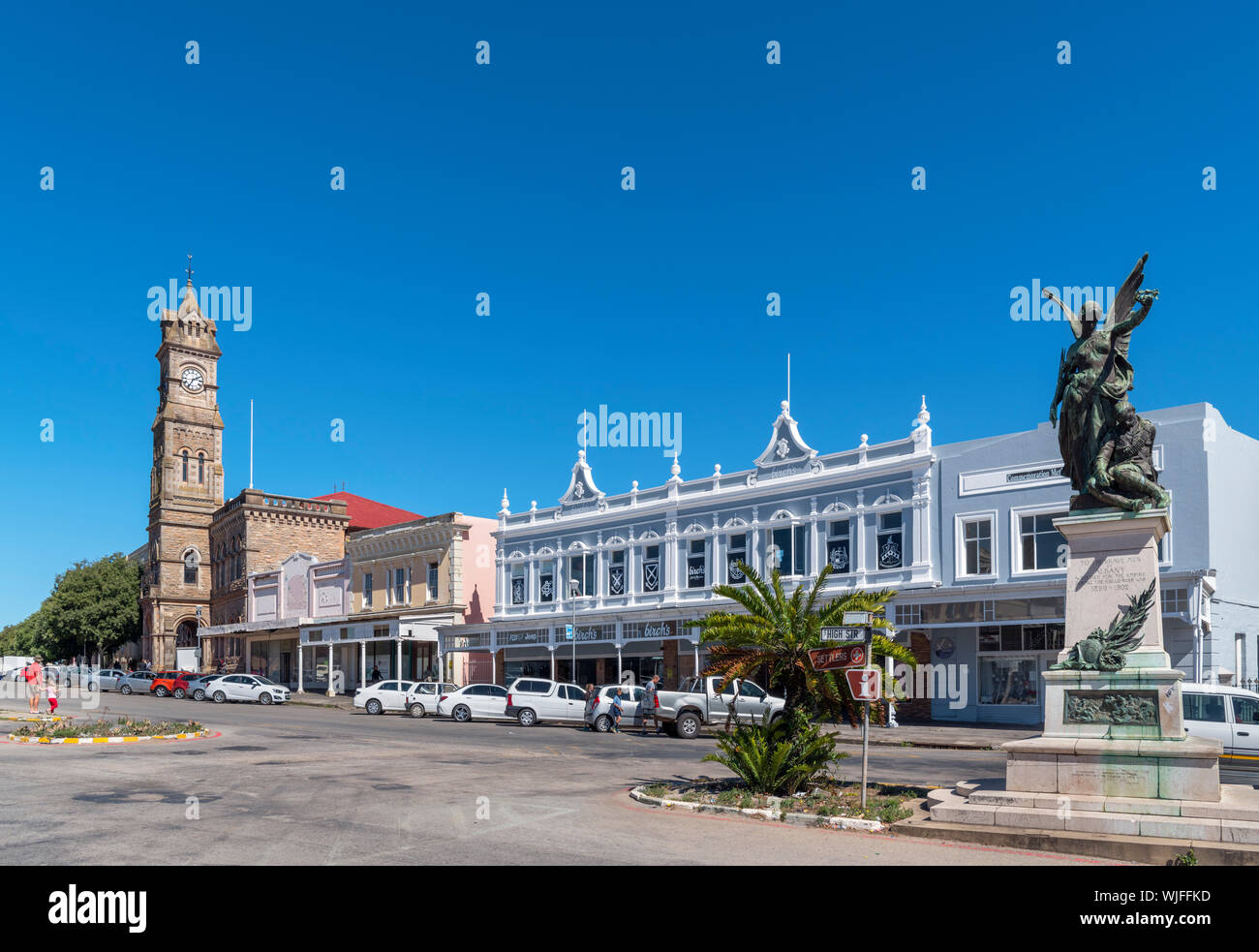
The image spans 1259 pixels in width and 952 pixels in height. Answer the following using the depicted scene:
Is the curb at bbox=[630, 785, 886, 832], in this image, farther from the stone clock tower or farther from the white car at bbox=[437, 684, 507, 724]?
the stone clock tower

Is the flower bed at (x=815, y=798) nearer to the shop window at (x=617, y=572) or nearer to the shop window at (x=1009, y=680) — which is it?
the shop window at (x=1009, y=680)

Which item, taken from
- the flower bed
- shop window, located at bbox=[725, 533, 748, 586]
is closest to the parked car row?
shop window, located at bbox=[725, 533, 748, 586]

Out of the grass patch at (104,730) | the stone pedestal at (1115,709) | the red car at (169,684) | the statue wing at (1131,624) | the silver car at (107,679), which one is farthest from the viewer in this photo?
the silver car at (107,679)

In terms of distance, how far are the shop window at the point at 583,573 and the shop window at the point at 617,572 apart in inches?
42.2

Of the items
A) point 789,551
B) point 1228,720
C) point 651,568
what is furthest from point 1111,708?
point 651,568

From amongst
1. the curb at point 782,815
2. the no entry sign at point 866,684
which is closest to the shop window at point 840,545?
the curb at point 782,815

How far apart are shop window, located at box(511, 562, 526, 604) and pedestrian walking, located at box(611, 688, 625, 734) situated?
16.6 m

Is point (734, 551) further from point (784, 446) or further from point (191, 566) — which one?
point (191, 566)

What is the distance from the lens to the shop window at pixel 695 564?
3953 cm

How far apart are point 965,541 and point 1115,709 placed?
70.5 ft

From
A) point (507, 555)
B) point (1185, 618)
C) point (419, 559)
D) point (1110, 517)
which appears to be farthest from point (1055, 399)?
point (419, 559)

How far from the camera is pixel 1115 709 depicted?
11.5 metres

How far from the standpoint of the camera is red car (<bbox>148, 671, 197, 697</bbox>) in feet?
171
